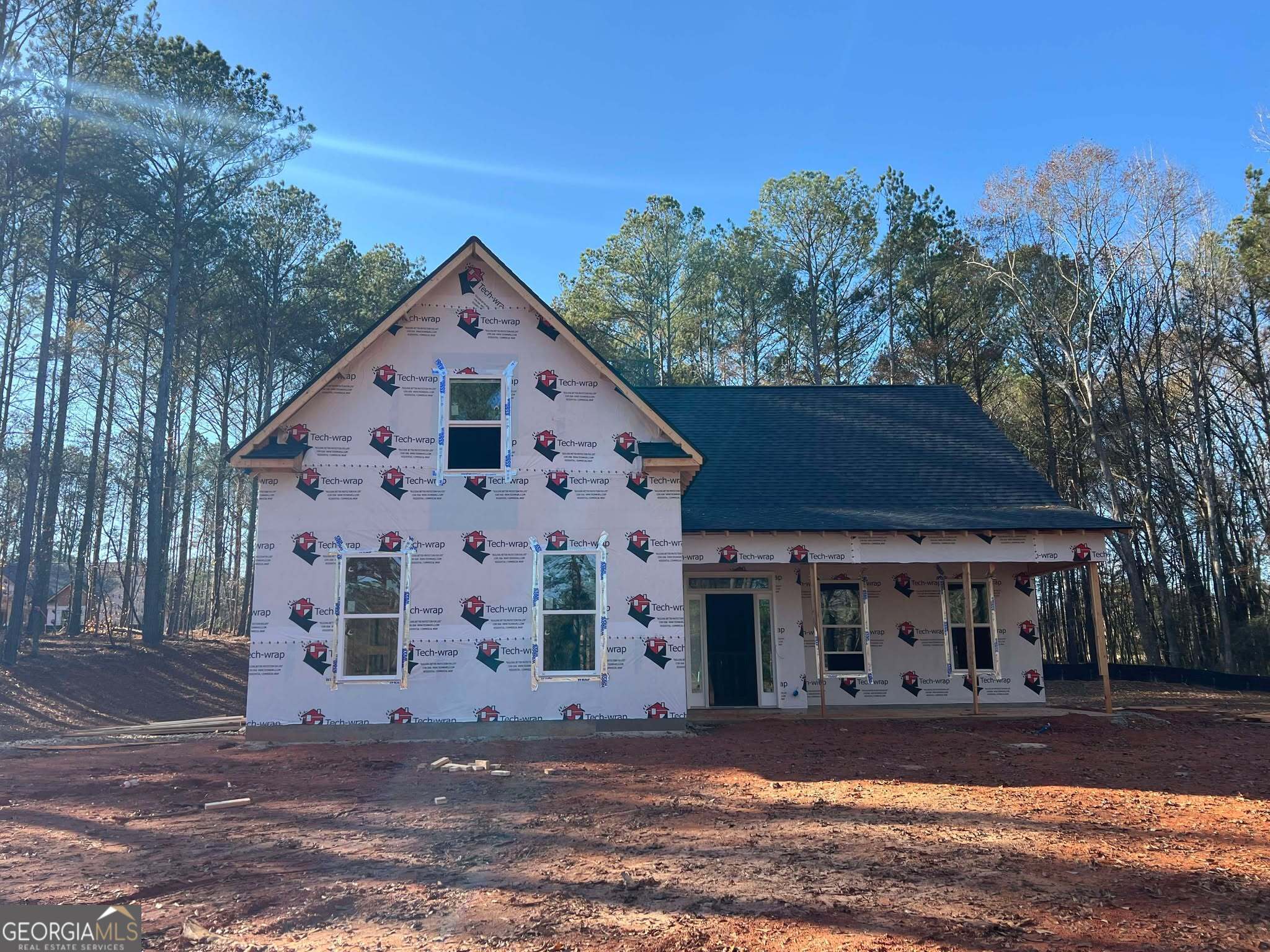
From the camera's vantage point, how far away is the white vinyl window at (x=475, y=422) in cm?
1156

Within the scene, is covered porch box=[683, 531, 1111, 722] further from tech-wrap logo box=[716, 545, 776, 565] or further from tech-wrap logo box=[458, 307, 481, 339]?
tech-wrap logo box=[458, 307, 481, 339]

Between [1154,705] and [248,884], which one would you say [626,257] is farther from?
[248,884]

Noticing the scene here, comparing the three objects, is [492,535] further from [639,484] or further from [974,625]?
[974,625]

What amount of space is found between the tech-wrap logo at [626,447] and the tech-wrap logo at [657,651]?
2483 mm

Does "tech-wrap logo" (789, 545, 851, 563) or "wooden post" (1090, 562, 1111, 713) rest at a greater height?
"tech-wrap logo" (789, 545, 851, 563)

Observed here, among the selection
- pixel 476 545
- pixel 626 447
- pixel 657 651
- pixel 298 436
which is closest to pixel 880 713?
pixel 657 651

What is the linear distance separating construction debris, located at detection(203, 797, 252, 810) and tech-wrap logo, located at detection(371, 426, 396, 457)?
5203 mm

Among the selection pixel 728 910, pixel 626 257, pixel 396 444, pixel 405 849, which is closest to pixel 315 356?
pixel 626 257

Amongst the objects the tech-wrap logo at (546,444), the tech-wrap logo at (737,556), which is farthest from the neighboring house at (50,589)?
the tech-wrap logo at (737,556)

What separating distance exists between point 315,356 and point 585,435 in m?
18.9

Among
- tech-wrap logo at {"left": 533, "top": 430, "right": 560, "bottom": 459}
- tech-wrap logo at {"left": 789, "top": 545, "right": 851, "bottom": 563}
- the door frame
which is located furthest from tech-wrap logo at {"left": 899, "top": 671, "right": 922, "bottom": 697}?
tech-wrap logo at {"left": 533, "top": 430, "right": 560, "bottom": 459}

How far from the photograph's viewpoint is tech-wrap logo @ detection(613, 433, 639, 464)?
38.3 feet

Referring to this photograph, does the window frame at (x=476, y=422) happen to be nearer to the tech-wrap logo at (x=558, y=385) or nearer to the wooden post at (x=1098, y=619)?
the tech-wrap logo at (x=558, y=385)

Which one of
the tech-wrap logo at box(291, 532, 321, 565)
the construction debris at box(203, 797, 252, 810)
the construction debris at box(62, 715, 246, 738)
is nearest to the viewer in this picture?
the construction debris at box(203, 797, 252, 810)
